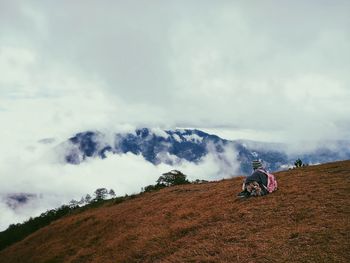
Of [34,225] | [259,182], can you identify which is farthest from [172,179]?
[259,182]

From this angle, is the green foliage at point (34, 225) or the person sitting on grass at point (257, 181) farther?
the green foliage at point (34, 225)

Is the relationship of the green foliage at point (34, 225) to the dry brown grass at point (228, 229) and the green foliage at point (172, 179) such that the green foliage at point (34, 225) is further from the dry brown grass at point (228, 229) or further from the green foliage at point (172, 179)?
the dry brown grass at point (228, 229)

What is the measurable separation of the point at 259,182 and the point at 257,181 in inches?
A: 6.6

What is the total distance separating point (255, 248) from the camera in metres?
17.0

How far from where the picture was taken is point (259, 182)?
2572 centimetres

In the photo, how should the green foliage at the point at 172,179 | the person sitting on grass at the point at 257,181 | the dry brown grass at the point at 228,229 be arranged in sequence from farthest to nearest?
the green foliage at the point at 172,179, the person sitting on grass at the point at 257,181, the dry brown grass at the point at 228,229

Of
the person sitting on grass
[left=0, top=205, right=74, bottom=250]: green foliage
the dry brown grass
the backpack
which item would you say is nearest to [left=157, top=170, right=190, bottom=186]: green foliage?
[left=0, top=205, right=74, bottom=250]: green foliage

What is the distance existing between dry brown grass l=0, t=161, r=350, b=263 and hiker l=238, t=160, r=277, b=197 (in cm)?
77

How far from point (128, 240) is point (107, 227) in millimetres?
7493

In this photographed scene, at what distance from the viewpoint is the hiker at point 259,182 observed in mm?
25184

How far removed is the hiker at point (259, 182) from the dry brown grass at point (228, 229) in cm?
77

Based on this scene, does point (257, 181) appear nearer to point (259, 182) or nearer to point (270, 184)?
point (259, 182)

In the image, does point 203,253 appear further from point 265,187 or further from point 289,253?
point 265,187

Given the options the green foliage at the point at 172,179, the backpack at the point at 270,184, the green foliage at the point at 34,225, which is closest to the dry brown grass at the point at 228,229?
the backpack at the point at 270,184
